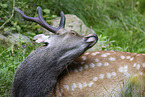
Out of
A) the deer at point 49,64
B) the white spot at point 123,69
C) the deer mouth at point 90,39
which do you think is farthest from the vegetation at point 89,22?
the white spot at point 123,69

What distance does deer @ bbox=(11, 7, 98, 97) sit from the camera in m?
2.34

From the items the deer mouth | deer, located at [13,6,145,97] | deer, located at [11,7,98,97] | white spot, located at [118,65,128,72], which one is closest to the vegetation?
deer, located at [11,7,98,97]

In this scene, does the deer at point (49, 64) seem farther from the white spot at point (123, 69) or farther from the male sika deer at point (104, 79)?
the white spot at point (123, 69)

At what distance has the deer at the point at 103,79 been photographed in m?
2.36

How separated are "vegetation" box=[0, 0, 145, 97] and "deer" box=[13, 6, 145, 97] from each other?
1058 millimetres

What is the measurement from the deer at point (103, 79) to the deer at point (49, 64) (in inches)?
4.1

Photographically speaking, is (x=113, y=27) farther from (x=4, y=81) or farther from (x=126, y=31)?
(x=4, y=81)

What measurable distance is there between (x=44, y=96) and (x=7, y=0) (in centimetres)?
269

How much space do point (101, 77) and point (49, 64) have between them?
0.53 metres

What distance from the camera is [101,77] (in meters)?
2.40

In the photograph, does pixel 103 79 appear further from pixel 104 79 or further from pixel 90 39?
pixel 90 39

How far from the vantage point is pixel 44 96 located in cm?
236

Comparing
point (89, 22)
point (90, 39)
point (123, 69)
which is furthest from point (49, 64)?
point (89, 22)

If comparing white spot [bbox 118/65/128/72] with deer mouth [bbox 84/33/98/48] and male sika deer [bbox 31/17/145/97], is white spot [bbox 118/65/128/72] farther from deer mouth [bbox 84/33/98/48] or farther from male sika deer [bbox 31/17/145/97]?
deer mouth [bbox 84/33/98/48]
